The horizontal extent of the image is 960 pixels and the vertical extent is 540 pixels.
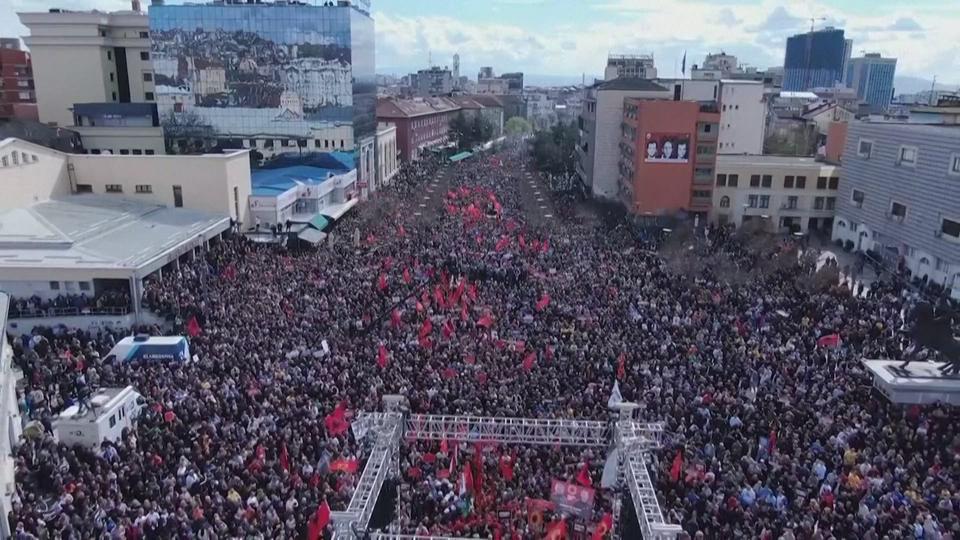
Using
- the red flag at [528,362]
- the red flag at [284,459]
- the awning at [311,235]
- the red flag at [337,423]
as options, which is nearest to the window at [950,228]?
the red flag at [528,362]

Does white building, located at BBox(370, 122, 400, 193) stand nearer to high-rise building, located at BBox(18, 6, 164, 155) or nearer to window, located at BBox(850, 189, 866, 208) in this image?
high-rise building, located at BBox(18, 6, 164, 155)

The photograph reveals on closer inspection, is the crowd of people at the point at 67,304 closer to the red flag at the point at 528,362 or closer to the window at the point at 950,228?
the red flag at the point at 528,362

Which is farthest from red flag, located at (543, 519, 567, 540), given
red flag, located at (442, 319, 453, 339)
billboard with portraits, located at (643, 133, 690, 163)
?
billboard with portraits, located at (643, 133, 690, 163)

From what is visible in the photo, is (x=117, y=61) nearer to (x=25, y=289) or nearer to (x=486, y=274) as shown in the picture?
(x=25, y=289)

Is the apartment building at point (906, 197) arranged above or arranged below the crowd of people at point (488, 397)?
above

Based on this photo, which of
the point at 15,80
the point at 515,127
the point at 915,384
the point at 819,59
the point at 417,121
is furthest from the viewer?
the point at 819,59

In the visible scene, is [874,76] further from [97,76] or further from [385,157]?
[97,76]

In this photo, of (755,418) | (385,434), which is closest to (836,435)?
(755,418)

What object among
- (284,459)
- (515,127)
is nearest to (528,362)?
(284,459)
